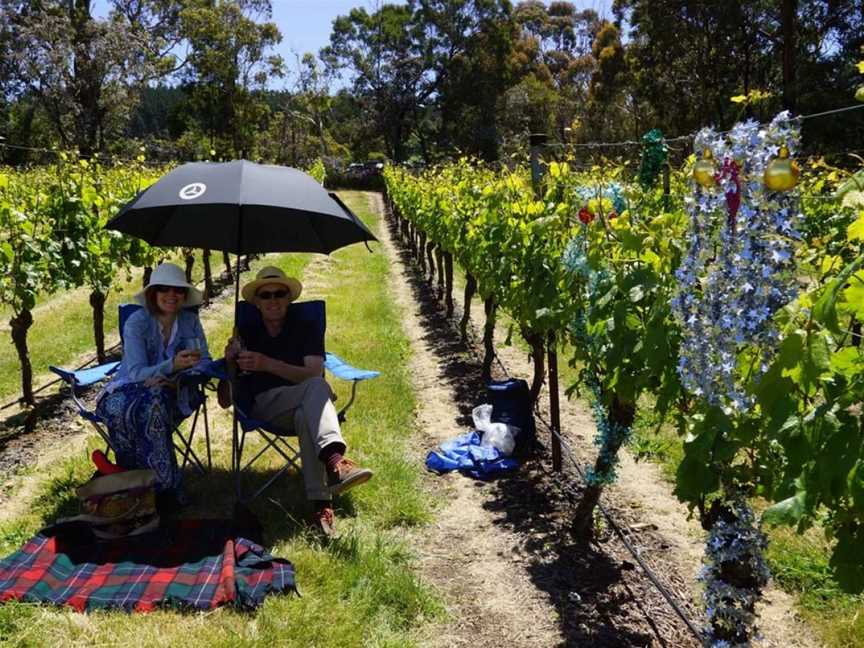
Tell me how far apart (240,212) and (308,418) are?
39.0 inches

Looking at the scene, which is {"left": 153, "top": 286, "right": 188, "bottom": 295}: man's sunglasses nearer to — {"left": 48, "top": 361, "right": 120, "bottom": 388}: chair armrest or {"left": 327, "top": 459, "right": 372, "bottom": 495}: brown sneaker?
{"left": 48, "top": 361, "right": 120, "bottom": 388}: chair armrest

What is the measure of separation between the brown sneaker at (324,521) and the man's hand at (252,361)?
694 millimetres

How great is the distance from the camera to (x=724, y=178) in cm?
178

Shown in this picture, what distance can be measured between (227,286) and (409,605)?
339 inches

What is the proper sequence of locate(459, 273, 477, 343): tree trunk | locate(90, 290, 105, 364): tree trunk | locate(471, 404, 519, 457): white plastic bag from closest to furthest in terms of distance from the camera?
1. locate(471, 404, 519, 457): white plastic bag
2. locate(90, 290, 105, 364): tree trunk
3. locate(459, 273, 477, 343): tree trunk

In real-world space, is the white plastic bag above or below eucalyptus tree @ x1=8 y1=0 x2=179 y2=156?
below

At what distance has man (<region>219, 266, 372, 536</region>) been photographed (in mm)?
3484

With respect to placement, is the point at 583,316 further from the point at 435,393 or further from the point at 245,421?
the point at 435,393

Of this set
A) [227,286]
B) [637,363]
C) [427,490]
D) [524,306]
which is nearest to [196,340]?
[427,490]

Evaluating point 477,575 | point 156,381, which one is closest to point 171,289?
point 156,381

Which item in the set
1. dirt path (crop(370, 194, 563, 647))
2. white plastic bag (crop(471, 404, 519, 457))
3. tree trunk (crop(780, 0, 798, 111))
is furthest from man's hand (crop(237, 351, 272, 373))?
tree trunk (crop(780, 0, 798, 111))

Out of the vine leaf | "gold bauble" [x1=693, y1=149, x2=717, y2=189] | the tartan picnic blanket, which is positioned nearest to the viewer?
the vine leaf

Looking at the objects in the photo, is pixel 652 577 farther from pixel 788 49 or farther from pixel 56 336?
pixel 788 49

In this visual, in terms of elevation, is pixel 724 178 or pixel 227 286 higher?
pixel 724 178
